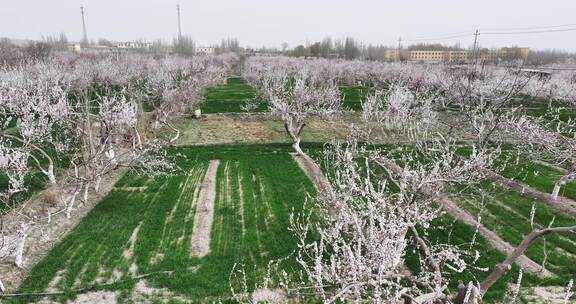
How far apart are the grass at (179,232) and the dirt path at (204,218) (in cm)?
24

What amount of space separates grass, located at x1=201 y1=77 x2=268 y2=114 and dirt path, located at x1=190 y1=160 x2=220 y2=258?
773 inches

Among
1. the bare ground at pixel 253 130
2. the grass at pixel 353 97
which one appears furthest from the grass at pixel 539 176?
the grass at pixel 353 97

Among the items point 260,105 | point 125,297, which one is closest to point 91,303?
point 125,297

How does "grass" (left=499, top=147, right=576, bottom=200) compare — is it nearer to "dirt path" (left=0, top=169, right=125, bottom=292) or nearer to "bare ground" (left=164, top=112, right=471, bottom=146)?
"bare ground" (left=164, top=112, right=471, bottom=146)

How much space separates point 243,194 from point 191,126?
16857mm

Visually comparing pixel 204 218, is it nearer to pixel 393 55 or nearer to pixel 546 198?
pixel 546 198

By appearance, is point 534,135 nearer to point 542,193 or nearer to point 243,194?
point 542,193

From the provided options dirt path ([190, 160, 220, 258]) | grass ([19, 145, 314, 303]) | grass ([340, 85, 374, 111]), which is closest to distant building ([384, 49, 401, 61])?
grass ([340, 85, 374, 111])

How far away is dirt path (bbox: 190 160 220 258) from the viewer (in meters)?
14.9

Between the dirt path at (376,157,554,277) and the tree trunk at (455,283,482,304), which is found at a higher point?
the tree trunk at (455,283,482,304)

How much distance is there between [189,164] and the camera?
24.5 metres

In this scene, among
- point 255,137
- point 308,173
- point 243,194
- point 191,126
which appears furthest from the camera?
point 191,126

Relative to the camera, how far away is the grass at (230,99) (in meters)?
42.9

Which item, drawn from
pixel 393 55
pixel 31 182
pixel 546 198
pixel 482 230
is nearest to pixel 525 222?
pixel 482 230
